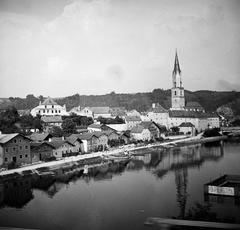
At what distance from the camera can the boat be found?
18.5 ft

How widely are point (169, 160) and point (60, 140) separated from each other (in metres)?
3.43


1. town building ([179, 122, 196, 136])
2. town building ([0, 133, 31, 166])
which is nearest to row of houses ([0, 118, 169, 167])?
town building ([0, 133, 31, 166])

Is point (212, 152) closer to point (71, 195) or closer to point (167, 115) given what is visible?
point (71, 195)

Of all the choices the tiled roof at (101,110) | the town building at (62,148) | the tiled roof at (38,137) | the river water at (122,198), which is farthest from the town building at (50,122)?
the river water at (122,198)

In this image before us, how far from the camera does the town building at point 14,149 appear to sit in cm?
791

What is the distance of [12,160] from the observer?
8.08 metres

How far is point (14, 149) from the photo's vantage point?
8.21 m

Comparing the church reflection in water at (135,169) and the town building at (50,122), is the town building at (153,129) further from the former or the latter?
the town building at (50,122)

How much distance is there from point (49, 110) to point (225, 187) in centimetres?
806

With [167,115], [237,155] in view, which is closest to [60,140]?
[237,155]

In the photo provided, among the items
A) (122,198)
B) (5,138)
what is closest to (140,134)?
(5,138)

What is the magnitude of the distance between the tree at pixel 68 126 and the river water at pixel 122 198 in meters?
3.67

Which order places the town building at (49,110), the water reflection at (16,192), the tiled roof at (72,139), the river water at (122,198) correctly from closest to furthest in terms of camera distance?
the river water at (122,198)
the water reflection at (16,192)
the tiled roof at (72,139)
the town building at (49,110)

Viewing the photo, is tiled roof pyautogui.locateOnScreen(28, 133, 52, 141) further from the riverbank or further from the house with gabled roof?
the riverbank
